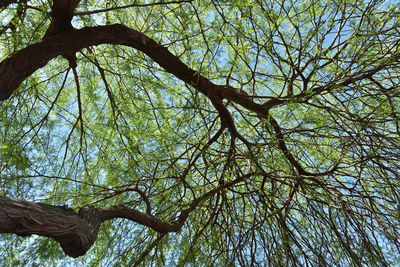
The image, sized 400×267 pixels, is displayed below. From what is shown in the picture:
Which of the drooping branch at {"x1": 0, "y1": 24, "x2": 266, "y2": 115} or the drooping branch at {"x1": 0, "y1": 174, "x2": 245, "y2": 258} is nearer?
the drooping branch at {"x1": 0, "y1": 174, "x2": 245, "y2": 258}

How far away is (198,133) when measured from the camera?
9.86 ft

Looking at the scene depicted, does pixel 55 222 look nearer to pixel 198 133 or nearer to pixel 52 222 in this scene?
pixel 52 222

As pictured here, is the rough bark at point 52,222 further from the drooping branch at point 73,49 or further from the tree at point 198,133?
the drooping branch at point 73,49

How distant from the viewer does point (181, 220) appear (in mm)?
2209

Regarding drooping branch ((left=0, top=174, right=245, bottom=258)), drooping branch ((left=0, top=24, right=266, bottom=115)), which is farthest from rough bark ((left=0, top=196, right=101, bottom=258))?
drooping branch ((left=0, top=24, right=266, bottom=115))

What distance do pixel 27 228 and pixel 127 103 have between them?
176cm

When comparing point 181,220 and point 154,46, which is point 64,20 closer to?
point 154,46

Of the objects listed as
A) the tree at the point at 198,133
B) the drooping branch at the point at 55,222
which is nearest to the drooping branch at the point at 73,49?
the tree at the point at 198,133

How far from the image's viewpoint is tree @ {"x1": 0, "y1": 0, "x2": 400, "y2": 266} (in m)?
1.90

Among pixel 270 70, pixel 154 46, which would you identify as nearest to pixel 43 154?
pixel 154 46

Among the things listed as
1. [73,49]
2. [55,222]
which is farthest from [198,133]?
[55,222]

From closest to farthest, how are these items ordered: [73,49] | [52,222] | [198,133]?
[52,222], [73,49], [198,133]

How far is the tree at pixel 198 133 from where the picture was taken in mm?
1896

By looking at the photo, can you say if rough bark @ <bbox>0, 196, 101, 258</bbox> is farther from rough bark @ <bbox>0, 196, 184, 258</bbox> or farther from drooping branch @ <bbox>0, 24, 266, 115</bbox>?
drooping branch @ <bbox>0, 24, 266, 115</bbox>
